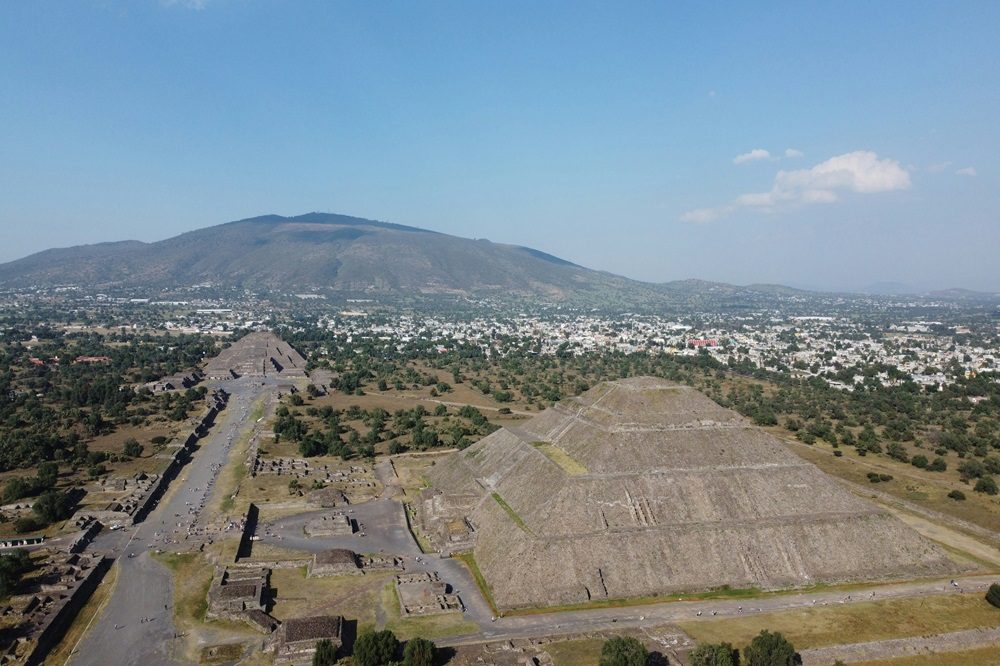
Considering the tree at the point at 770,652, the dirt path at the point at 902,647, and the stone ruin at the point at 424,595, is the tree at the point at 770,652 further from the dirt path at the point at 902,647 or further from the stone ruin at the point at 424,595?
the stone ruin at the point at 424,595

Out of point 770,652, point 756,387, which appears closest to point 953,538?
point 770,652

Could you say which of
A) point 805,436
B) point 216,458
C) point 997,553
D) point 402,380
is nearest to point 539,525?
point 997,553

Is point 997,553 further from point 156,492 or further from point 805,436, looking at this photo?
point 156,492

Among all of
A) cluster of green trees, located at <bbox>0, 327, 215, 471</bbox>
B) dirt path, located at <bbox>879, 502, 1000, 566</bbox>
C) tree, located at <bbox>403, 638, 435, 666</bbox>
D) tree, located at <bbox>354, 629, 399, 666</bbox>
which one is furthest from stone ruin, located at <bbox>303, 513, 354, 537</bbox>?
dirt path, located at <bbox>879, 502, 1000, 566</bbox>

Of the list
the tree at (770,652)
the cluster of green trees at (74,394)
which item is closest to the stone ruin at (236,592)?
the tree at (770,652)

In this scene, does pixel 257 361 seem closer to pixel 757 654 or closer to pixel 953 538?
pixel 953 538

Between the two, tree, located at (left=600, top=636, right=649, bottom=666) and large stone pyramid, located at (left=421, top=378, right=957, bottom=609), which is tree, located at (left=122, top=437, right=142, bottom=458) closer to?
large stone pyramid, located at (left=421, top=378, right=957, bottom=609)
